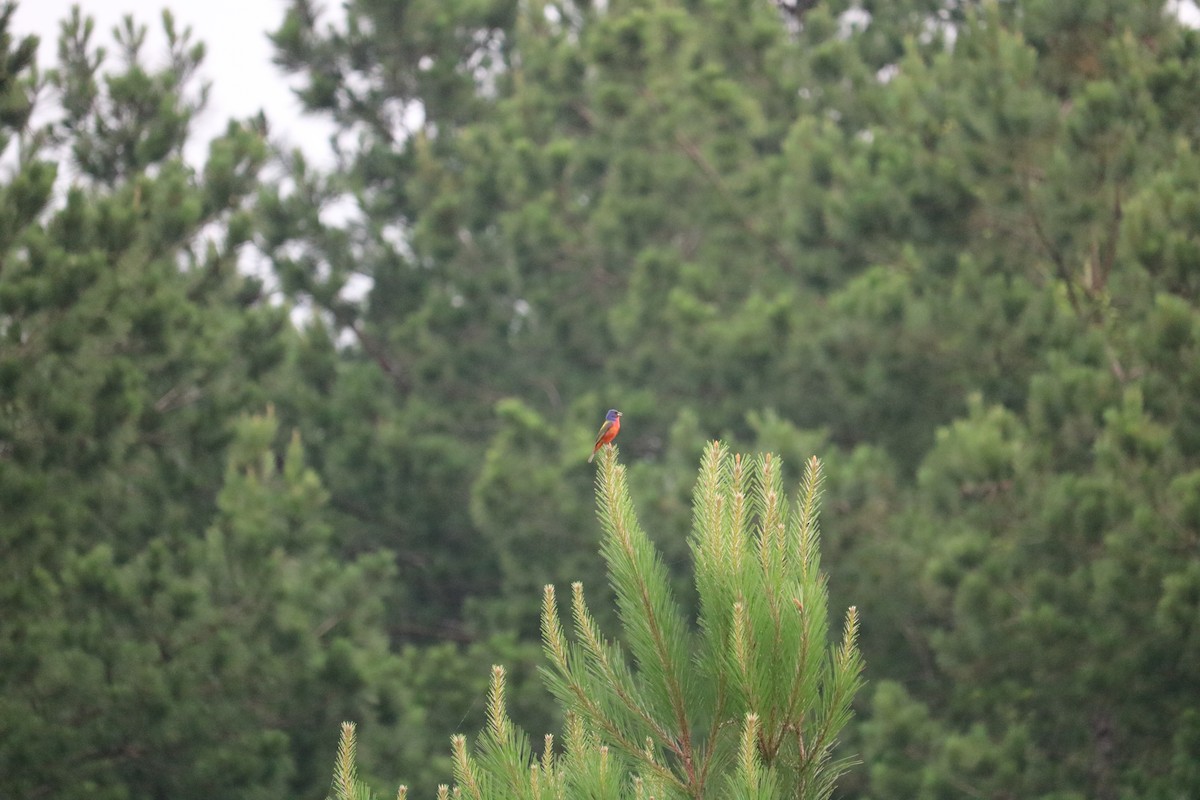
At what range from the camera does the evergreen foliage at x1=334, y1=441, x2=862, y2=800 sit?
329 cm

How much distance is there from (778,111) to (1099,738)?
9199mm

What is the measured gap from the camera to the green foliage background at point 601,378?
9.34 metres

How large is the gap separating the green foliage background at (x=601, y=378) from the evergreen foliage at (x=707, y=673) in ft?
17.8

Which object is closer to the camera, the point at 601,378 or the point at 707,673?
the point at 707,673

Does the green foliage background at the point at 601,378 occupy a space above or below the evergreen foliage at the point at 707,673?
above

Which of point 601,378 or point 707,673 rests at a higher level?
point 601,378

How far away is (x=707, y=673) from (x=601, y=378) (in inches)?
536

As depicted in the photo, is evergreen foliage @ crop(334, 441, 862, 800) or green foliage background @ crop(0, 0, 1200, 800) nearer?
evergreen foliage @ crop(334, 441, 862, 800)

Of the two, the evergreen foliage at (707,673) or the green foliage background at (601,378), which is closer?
the evergreen foliage at (707,673)

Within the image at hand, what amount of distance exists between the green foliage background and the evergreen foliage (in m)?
5.42

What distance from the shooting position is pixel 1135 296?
32.0ft

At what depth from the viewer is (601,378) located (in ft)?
55.8

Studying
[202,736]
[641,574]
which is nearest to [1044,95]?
[202,736]

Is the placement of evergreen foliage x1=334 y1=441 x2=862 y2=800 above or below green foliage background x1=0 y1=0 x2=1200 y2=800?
below
